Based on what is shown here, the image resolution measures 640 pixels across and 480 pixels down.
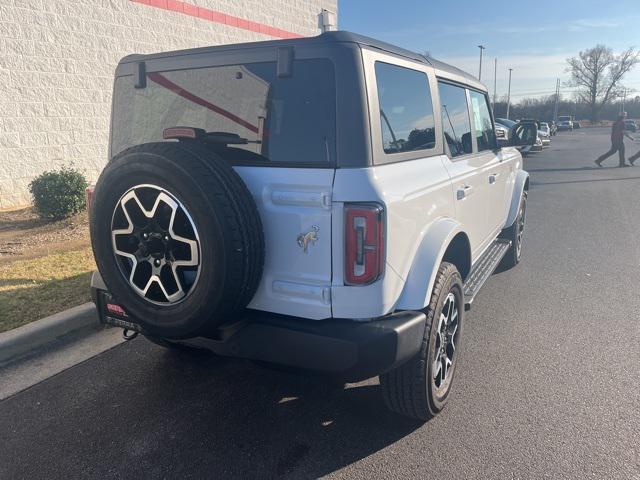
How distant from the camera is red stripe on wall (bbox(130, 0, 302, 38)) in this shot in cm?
1027

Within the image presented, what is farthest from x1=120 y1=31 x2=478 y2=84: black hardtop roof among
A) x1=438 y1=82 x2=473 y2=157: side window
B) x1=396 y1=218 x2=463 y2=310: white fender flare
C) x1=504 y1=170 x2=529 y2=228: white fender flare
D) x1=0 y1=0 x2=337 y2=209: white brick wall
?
x1=0 y1=0 x2=337 y2=209: white brick wall

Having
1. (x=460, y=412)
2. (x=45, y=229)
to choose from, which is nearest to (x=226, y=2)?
(x=45, y=229)

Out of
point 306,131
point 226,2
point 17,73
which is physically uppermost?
point 226,2

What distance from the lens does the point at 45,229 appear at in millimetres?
7086

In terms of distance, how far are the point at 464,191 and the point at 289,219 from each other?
157 cm

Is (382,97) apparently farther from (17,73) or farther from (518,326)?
(17,73)

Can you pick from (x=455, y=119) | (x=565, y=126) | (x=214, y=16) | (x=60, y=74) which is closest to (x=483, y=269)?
(x=455, y=119)

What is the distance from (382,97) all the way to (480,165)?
1723 millimetres

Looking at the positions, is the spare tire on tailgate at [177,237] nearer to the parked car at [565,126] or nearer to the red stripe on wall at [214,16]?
the red stripe on wall at [214,16]

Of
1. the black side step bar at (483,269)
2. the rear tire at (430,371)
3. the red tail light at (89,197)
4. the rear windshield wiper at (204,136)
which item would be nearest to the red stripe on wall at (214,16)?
the red tail light at (89,197)

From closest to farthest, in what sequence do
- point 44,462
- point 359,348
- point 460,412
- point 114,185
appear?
1. point 359,348
2. point 114,185
3. point 44,462
4. point 460,412

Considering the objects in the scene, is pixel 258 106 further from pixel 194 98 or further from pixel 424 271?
pixel 424 271

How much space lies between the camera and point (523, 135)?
5.23 m

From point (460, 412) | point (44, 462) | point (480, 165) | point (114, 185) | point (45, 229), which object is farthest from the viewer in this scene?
point (45, 229)
